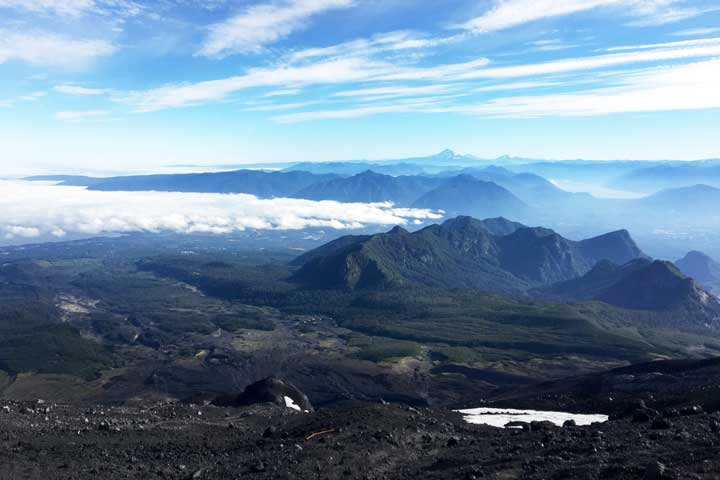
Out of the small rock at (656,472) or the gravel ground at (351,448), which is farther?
the gravel ground at (351,448)

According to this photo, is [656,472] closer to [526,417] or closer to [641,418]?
[641,418]

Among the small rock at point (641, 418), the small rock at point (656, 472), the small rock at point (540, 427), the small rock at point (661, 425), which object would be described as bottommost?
the small rock at point (540, 427)

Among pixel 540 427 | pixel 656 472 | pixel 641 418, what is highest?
pixel 656 472

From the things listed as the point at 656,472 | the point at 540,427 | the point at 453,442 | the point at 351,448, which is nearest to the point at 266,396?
the point at 351,448

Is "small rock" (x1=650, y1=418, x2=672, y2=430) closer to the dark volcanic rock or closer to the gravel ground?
the gravel ground

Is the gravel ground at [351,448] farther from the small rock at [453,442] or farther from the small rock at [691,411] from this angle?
the small rock at [691,411]

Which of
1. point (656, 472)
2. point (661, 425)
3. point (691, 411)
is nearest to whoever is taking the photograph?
point (656, 472)

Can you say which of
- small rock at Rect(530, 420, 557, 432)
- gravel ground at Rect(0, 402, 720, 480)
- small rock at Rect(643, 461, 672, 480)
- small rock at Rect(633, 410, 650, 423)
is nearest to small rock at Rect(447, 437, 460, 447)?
gravel ground at Rect(0, 402, 720, 480)

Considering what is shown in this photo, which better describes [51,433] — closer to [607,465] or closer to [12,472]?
[12,472]

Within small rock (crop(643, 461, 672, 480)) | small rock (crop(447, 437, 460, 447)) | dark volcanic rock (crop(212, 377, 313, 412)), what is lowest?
dark volcanic rock (crop(212, 377, 313, 412))

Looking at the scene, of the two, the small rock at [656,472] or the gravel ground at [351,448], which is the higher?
the small rock at [656,472]

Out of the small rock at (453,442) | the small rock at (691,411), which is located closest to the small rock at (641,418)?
the small rock at (691,411)
